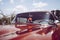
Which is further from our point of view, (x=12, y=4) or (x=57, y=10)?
(x=12, y=4)

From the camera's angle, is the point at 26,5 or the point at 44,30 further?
the point at 26,5

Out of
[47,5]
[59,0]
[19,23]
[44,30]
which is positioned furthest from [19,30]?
[59,0]

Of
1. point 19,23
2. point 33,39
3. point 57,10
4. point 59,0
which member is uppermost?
point 59,0

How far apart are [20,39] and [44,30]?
0.26 m

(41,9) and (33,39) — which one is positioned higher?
(41,9)

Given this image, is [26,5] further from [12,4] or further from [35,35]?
[35,35]

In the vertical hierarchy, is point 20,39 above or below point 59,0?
below

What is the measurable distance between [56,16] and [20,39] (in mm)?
428

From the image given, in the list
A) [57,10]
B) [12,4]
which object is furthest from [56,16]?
[12,4]

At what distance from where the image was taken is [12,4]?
5.90 ft

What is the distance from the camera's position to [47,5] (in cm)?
170

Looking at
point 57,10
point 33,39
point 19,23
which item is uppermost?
point 57,10

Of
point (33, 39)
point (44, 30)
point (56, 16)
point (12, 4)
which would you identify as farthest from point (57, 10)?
point (12, 4)

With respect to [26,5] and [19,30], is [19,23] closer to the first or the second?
[19,30]
